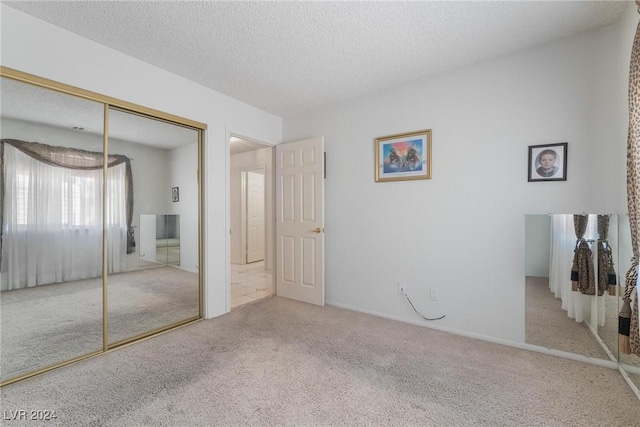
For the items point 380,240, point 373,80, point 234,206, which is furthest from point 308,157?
point 234,206

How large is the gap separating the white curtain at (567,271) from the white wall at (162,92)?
3261 mm

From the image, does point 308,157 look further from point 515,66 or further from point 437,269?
point 515,66

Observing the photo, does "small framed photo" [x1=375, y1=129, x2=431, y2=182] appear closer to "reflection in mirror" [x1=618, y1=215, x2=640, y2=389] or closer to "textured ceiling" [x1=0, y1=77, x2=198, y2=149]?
"reflection in mirror" [x1=618, y1=215, x2=640, y2=389]

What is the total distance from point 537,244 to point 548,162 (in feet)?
2.31

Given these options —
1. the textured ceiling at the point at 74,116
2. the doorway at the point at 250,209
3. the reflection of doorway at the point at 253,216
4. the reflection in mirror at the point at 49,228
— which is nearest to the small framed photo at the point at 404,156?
the textured ceiling at the point at 74,116

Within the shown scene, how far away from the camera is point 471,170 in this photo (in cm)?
263

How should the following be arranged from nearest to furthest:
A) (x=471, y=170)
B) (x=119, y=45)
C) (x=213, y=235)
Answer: (x=119, y=45) < (x=471, y=170) < (x=213, y=235)

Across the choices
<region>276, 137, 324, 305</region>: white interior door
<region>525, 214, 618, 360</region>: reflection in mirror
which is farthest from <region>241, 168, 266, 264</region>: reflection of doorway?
<region>525, 214, 618, 360</region>: reflection in mirror

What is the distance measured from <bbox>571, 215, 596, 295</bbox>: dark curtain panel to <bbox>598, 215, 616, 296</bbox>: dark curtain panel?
0.16 feet

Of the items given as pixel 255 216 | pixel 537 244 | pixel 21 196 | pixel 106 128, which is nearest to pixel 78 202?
pixel 21 196

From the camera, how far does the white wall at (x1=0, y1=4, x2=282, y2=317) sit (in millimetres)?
1932

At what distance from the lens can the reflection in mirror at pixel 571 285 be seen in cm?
206

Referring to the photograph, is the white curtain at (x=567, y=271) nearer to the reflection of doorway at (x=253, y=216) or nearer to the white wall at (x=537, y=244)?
the white wall at (x=537, y=244)

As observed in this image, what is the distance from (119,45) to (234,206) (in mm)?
4234
